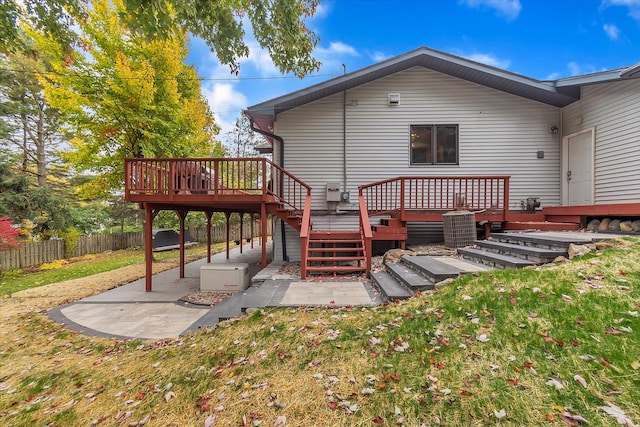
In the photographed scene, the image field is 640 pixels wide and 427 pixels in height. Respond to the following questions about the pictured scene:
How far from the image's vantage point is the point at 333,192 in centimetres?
793

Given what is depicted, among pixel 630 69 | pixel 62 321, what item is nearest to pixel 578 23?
pixel 630 69

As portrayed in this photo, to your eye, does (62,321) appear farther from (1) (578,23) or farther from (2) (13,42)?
(1) (578,23)

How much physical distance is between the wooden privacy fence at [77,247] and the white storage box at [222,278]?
27.3 ft

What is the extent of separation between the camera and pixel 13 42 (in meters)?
4.12

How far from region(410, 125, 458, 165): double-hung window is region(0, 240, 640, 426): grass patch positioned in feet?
16.4

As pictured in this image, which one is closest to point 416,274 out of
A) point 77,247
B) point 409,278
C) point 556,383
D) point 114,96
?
point 409,278

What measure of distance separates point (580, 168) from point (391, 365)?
8379 mm

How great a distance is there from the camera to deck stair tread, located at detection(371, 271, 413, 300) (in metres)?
3.78

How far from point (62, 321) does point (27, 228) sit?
983cm

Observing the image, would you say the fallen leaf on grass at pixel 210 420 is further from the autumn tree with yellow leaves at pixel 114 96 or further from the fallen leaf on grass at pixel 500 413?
the autumn tree with yellow leaves at pixel 114 96

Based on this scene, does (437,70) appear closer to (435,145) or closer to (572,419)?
(435,145)

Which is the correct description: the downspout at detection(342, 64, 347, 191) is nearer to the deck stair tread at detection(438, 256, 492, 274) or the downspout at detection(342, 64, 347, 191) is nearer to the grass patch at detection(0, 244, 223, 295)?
the deck stair tread at detection(438, 256, 492, 274)

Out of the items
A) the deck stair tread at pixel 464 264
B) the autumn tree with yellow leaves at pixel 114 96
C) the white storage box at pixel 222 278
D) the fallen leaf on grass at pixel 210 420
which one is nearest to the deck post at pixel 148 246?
the white storage box at pixel 222 278

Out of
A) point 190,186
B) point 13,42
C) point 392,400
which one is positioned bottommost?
point 392,400
